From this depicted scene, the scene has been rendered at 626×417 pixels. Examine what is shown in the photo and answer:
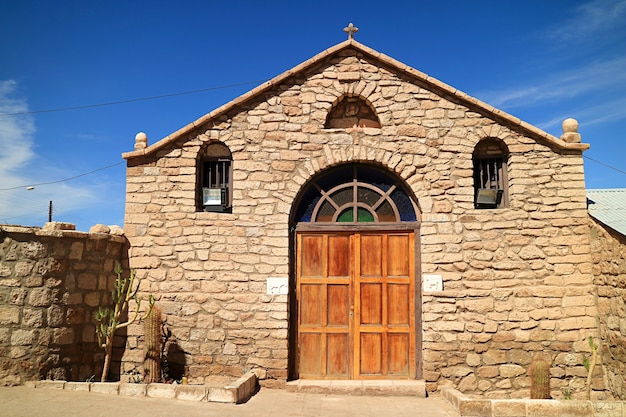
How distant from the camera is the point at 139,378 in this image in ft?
25.8

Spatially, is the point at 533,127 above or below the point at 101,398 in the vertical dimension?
above

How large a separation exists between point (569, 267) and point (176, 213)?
6.41 m

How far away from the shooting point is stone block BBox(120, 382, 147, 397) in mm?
6758

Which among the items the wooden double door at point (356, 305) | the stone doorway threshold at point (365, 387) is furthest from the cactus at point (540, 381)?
the wooden double door at point (356, 305)

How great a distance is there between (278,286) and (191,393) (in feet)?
6.97

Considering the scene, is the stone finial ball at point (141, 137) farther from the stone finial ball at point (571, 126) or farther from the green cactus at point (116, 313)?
the stone finial ball at point (571, 126)

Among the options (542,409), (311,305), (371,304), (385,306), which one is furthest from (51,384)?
(542,409)

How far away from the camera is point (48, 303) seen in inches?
284

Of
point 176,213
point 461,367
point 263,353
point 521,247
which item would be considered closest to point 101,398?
point 263,353

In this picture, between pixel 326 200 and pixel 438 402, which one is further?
pixel 326 200

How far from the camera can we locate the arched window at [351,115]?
28.6 ft

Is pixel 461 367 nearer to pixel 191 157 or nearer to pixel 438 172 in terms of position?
pixel 438 172

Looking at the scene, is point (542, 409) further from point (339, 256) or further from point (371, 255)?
point (339, 256)

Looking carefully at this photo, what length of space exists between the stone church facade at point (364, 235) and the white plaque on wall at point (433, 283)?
0.02 meters
